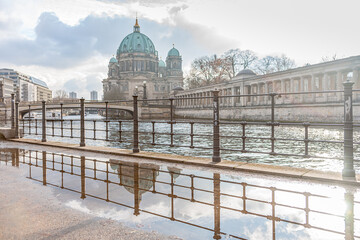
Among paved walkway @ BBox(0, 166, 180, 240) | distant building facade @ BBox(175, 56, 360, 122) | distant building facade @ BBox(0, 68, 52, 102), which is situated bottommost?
paved walkway @ BBox(0, 166, 180, 240)

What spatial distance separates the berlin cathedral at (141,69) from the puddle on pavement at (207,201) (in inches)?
4137

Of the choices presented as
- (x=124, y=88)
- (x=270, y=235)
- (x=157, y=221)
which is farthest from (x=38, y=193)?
(x=124, y=88)

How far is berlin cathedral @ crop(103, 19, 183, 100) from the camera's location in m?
113

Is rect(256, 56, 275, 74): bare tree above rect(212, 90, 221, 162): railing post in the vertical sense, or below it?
above

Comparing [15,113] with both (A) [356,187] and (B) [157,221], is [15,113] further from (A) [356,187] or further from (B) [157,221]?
(A) [356,187]

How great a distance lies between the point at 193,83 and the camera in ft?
245

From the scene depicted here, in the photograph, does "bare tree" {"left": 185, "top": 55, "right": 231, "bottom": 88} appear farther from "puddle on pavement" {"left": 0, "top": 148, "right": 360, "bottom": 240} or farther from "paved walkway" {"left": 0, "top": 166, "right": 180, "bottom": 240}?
"paved walkway" {"left": 0, "top": 166, "right": 180, "bottom": 240}

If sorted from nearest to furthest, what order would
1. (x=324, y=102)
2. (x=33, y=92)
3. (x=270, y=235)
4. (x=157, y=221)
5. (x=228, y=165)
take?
(x=270, y=235) → (x=157, y=221) → (x=228, y=165) → (x=324, y=102) → (x=33, y=92)

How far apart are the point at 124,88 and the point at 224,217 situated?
371 feet

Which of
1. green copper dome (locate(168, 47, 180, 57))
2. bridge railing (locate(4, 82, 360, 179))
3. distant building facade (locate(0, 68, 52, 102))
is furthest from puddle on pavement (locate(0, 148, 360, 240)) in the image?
distant building facade (locate(0, 68, 52, 102))

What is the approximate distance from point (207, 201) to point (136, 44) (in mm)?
120709

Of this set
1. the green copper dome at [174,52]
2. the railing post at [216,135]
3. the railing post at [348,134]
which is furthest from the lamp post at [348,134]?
the green copper dome at [174,52]

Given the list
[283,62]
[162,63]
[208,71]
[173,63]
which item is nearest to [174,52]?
[173,63]

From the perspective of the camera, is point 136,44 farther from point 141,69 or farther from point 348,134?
point 348,134
